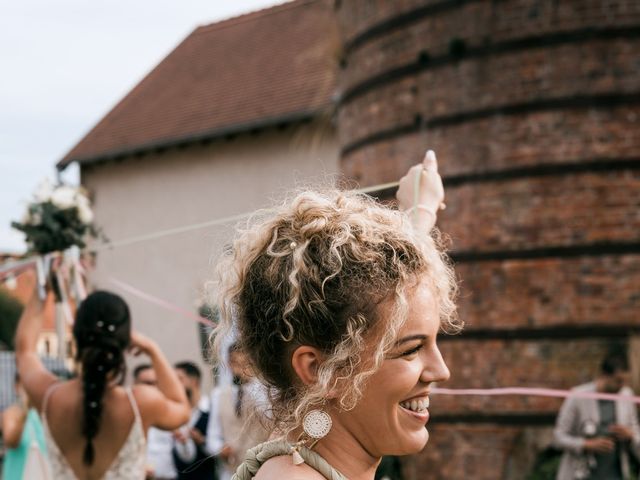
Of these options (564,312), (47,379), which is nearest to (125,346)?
(47,379)

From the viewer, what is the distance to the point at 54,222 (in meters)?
5.71

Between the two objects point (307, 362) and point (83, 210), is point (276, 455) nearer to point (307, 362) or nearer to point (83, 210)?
point (307, 362)

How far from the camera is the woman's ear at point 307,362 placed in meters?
1.91

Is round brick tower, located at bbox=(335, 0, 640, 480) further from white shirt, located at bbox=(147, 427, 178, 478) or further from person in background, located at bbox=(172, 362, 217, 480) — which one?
white shirt, located at bbox=(147, 427, 178, 478)

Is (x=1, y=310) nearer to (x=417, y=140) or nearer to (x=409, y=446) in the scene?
(x=417, y=140)

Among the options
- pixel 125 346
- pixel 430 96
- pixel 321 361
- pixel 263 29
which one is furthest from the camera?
pixel 263 29

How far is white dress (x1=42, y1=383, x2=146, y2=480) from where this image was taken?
4.37 metres

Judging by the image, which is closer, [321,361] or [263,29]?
[321,361]

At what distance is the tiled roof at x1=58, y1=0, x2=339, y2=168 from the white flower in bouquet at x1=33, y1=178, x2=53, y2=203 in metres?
10.5

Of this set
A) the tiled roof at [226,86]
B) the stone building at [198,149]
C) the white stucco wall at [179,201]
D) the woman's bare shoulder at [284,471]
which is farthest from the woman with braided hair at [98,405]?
the white stucco wall at [179,201]

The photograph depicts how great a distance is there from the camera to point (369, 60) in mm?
9250

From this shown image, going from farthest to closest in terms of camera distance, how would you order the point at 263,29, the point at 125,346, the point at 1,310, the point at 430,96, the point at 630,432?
1. the point at 1,310
2. the point at 263,29
3. the point at 430,96
4. the point at 630,432
5. the point at 125,346

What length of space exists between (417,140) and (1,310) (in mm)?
25259

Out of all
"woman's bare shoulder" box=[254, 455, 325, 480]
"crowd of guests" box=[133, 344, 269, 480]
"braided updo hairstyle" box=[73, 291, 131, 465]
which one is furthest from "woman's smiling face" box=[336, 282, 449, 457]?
"crowd of guests" box=[133, 344, 269, 480]
